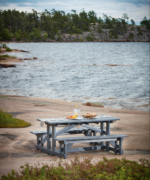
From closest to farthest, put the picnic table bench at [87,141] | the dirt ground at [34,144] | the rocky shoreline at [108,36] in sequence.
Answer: the dirt ground at [34,144]
the picnic table bench at [87,141]
the rocky shoreline at [108,36]

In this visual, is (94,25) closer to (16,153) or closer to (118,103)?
(118,103)

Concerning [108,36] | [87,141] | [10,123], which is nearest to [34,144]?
[87,141]

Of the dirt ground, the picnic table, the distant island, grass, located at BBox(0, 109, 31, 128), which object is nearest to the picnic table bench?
the picnic table

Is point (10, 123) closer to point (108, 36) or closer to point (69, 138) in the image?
point (69, 138)

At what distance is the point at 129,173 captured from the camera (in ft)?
18.2

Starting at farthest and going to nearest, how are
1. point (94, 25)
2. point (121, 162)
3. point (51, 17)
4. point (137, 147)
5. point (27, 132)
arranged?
point (94, 25), point (51, 17), point (27, 132), point (137, 147), point (121, 162)

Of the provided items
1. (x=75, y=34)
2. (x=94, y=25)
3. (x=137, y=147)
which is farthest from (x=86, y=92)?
(x=94, y=25)

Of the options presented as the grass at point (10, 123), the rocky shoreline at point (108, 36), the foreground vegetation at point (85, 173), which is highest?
the rocky shoreline at point (108, 36)

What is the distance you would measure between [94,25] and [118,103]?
17730cm

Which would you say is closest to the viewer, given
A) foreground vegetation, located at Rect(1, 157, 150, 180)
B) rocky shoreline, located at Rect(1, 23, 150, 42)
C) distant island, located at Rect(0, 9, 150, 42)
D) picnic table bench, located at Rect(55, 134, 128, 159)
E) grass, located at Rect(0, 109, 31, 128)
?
foreground vegetation, located at Rect(1, 157, 150, 180)

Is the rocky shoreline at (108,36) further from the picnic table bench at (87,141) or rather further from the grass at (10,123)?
the picnic table bench at (87,141)

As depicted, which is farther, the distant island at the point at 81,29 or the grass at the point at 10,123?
the distant island at the point at 81,29

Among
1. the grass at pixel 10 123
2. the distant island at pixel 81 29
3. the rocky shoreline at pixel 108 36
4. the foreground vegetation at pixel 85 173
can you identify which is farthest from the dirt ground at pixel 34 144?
the rocky shoreline at pixel 108 36

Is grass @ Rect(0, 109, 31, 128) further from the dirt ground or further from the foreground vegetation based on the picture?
the foreground vegetation
